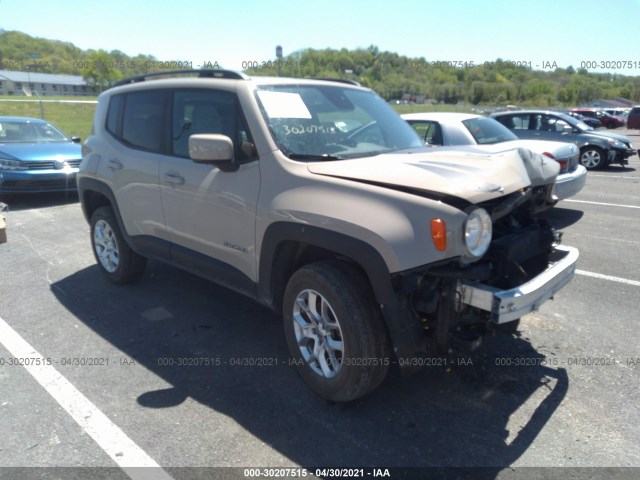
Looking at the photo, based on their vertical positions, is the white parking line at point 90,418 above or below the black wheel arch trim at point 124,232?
below

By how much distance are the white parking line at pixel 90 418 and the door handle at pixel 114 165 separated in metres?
1.70

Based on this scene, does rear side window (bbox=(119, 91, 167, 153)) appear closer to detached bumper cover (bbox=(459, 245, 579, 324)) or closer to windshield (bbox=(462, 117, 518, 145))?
detached bumper cover (bbox=(459, 245, 579, 324))

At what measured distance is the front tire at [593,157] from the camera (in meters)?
13.6

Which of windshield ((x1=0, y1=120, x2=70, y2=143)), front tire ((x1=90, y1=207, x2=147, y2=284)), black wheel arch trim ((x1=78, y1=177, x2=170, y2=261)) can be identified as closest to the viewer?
black wheel arch trim ((x1=78, y1=177, x2=170, y2=261))

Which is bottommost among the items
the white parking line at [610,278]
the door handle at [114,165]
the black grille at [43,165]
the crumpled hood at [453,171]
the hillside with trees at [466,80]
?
the white parking line at [610,278]

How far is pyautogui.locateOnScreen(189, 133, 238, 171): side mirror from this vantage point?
3352 mm

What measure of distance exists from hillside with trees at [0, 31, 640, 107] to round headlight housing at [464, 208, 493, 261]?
36.9 ft

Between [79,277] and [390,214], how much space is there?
4204mm

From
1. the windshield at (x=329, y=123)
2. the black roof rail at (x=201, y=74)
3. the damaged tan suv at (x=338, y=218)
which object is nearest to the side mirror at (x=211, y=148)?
the damaged tan suv at (x=338, y=218)

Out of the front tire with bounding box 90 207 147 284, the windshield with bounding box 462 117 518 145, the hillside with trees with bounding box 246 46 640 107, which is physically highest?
the hillside with trees with bounding box 246 46 640 107

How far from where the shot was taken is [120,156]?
476 centimetres

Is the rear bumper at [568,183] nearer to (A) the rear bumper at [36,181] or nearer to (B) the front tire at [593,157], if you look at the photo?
(B) the front tire at [593,157]

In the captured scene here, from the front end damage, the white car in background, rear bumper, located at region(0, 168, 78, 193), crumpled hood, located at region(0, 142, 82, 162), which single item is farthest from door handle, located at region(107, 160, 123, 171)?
crumpled hood, located at region(0, 142, 82, 162)

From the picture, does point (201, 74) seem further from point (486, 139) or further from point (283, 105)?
point (486, 139)
